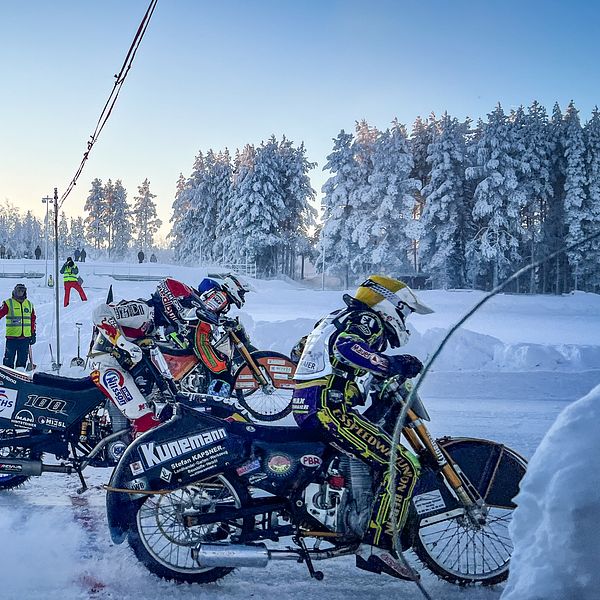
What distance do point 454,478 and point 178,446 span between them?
5.61ft

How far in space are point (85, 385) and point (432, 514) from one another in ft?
10.9

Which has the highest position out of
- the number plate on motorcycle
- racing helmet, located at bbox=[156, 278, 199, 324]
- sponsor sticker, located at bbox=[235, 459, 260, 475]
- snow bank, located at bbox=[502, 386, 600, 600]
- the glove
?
racing helmet, located at bbox=[156, 278, 199, 324]

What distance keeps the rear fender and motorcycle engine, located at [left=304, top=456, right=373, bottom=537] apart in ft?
1.68

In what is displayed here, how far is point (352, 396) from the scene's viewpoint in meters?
3.99

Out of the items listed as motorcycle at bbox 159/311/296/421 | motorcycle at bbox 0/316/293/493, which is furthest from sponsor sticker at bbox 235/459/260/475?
motorcycle at bbox 159/311/296/421

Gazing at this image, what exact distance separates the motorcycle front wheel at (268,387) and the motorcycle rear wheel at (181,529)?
171 inches

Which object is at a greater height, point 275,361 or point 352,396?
point 352,396

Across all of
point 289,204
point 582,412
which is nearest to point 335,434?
point 582,412

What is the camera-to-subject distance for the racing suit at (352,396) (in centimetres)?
365

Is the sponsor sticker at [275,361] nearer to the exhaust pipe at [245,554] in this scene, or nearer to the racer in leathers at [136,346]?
the racer in leathers at [136,346]

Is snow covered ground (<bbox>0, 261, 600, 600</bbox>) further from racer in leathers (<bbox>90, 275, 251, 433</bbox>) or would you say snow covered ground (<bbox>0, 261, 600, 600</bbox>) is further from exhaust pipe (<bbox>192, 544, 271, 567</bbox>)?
racer in leathers (<bbox>90, 275, 251, 433</bbox>)

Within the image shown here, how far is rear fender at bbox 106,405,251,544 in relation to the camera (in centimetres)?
390

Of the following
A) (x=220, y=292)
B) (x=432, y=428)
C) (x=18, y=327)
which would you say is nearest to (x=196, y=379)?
(x=220, y=292)

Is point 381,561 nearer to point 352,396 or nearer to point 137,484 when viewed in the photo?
point 352,396
